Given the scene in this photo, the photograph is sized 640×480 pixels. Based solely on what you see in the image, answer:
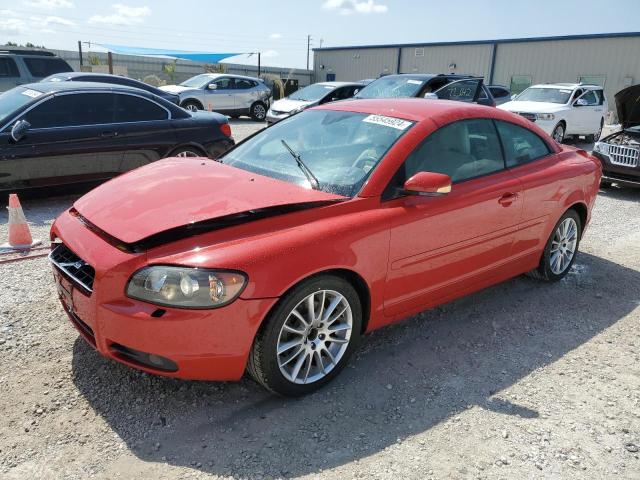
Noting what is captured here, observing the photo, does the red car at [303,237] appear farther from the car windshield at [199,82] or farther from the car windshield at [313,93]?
the car windshield at [199,82]

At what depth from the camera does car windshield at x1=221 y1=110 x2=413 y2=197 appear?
329 cm

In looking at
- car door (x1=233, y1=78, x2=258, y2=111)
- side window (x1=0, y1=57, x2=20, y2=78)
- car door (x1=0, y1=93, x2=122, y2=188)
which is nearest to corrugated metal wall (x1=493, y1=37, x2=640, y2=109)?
car door (x1=233, y1=78, x2=258, y2=111)

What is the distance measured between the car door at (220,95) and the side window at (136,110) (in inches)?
424

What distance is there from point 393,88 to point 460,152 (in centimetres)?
816

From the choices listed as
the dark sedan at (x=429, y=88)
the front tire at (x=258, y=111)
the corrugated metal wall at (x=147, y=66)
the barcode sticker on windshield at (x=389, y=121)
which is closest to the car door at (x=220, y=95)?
the front tire at (x=258, y=111)

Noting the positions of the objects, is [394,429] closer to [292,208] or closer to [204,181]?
[292,208]

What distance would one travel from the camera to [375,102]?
13.3ft

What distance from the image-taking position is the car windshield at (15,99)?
6.38 meters

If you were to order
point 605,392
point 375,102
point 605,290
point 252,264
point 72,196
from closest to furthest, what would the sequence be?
point 252,264, point 605,392, point 375,102, point 605,290, point 72,196

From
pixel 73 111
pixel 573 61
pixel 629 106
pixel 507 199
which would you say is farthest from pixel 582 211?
pixel 573 61

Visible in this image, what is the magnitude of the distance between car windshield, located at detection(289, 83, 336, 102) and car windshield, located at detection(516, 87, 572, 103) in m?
5.50

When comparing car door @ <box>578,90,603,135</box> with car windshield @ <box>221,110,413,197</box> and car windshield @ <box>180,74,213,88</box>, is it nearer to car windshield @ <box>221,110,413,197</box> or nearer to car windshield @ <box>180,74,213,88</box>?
car windshield @ <box>180,74,213,88</box>

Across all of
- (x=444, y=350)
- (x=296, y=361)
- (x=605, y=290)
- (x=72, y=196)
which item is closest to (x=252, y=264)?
(x=296, y=361)

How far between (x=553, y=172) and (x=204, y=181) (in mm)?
2741
